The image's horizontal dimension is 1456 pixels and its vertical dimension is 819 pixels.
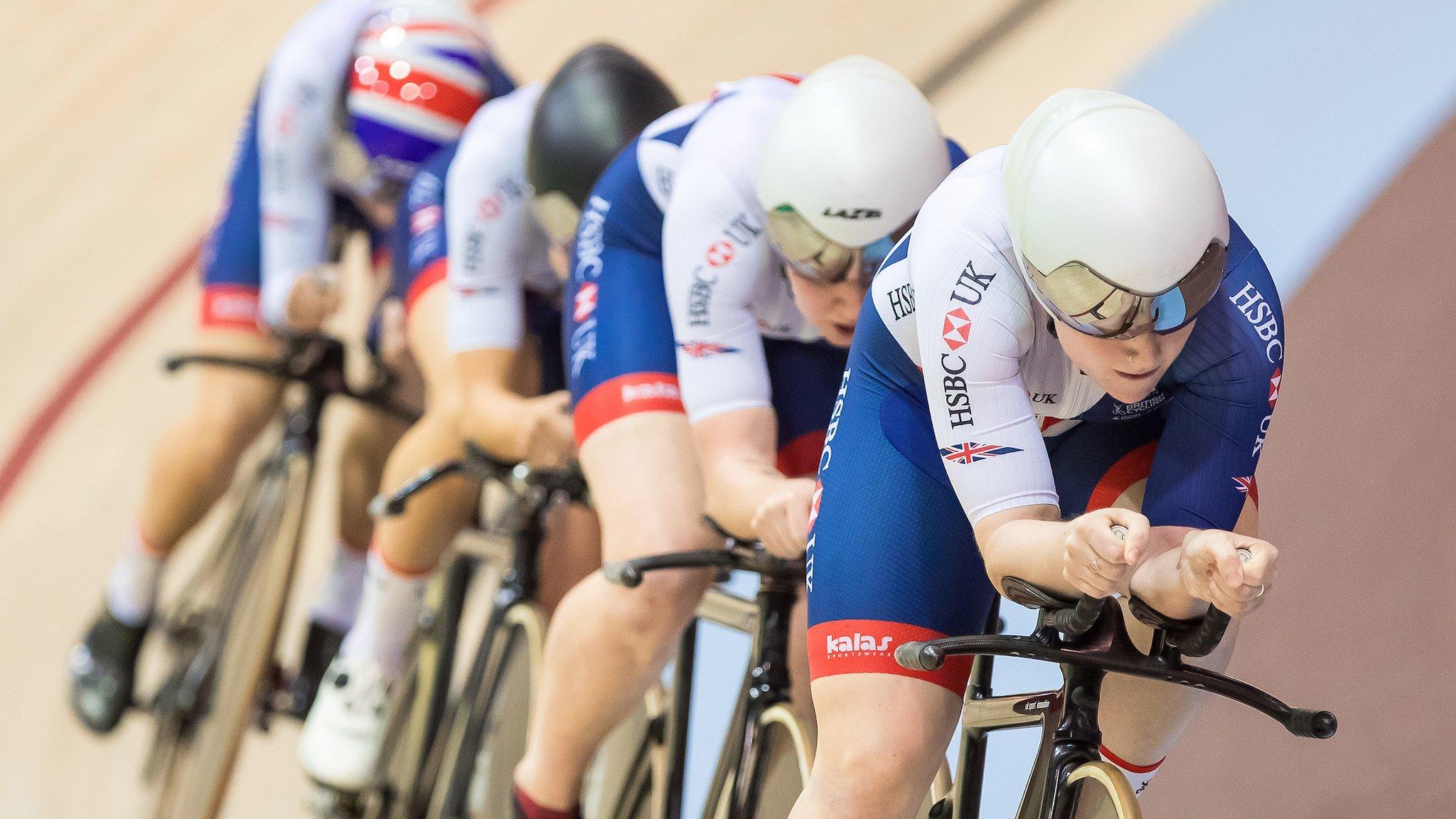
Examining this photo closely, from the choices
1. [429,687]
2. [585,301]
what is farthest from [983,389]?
[429,687]

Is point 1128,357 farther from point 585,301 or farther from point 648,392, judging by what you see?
point 585,301

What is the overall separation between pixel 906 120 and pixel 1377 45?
2423 mm

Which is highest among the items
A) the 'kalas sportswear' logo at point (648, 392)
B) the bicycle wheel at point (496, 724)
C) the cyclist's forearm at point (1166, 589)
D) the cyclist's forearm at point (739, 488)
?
the cyclist's forearm at point (1166, 589)

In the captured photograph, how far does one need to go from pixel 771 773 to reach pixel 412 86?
2.17 metres

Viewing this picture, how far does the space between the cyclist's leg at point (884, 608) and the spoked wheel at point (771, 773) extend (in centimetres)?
36

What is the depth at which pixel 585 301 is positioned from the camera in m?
2.89

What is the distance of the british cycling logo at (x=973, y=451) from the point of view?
184cm

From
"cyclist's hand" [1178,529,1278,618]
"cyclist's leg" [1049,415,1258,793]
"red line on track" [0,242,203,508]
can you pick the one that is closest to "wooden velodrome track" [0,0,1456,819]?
"red line on track" [0,242,203,508]

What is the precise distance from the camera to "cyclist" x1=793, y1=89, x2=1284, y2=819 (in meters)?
1.67

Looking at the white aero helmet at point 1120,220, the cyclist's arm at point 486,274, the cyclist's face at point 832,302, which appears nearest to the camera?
the white aero helmet at point 1120,220

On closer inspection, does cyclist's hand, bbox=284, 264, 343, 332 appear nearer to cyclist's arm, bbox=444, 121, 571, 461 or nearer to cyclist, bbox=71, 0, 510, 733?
cyclist, bbox=71, 0, 510, 733

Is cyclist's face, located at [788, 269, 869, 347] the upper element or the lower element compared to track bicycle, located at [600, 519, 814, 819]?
upper

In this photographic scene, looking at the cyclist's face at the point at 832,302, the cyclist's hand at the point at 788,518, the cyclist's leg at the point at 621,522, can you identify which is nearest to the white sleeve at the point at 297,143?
the cyclist's leg at the point at 621,522

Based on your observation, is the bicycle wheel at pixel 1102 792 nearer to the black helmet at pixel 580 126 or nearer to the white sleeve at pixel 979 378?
the white sleeve at pixel 979 378
